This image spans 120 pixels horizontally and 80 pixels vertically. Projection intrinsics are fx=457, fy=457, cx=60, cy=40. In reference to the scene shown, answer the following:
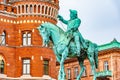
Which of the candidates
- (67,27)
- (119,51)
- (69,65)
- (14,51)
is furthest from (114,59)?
(67,27)

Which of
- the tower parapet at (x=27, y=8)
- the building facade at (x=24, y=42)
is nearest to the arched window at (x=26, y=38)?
the building facade at (x=24, y=42)

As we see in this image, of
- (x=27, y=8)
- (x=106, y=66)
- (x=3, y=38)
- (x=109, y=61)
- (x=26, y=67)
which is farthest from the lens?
(x=106, y=66)

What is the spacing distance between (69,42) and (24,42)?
2589 centimetres

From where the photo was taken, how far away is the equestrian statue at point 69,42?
20.1 meters

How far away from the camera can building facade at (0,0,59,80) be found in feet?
147

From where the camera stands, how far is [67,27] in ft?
67.6

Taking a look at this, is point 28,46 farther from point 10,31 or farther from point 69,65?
point 69,65

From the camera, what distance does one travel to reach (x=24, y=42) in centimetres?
4584

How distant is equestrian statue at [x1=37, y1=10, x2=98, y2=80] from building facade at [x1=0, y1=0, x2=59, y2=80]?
79.6 ft

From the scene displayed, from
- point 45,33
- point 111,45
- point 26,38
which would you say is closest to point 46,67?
point 26,38

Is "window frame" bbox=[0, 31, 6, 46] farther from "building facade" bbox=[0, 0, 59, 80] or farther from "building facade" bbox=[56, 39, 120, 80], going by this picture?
"building facade" bbox=[56, 39, 120, 80]

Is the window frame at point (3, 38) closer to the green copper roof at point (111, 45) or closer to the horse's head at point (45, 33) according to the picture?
the green copper roof at point (111, 45)

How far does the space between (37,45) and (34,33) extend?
1229mm

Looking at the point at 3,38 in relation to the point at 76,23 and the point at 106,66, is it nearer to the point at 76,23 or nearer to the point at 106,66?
the point at 106,66
